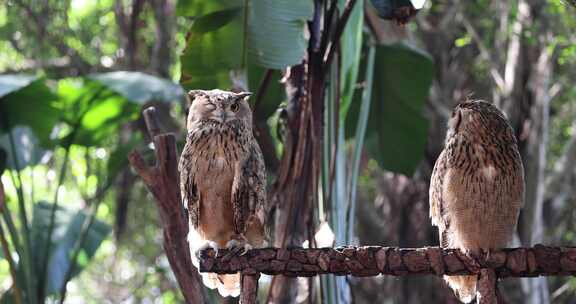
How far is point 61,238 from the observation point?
5902mm

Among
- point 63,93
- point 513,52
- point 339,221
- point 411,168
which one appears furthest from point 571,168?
point 63,93

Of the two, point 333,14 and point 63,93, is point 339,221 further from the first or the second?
point 63,93

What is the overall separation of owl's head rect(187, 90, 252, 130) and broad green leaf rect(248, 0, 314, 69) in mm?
449

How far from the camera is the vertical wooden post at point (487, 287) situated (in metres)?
2.57

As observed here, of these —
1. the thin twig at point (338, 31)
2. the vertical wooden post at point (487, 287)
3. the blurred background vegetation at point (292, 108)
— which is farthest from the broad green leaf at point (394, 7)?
the vertical wooden post at point (487, 287)

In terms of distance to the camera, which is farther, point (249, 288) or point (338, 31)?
point (338, 31)

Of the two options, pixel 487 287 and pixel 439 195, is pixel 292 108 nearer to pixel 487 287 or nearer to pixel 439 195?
pixel 439 195

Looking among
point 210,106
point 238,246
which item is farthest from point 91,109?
point 238,246

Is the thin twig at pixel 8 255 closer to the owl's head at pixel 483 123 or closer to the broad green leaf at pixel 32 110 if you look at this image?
the broad green leaf at pixel 32 110

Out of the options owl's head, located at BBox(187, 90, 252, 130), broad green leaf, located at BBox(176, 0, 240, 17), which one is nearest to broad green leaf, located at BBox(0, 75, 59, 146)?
broad green leaf, located at BBox(176, 0, 240, 17)

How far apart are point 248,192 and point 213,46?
3.51ft

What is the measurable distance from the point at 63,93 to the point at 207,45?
1659 millimetres

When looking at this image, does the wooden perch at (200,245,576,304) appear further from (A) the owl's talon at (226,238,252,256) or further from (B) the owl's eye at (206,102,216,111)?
(B) the owl's eye at (206,102,216,111)

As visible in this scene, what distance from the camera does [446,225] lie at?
3.29 metres
